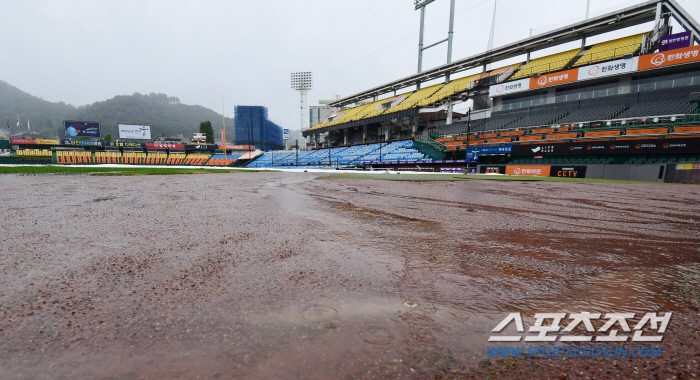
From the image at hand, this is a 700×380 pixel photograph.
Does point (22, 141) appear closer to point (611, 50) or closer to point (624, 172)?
point (624, 172)

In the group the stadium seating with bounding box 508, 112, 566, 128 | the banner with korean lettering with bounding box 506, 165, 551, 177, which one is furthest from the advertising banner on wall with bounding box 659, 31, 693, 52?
the banner with korean lettering with bounding box 506, 165, 551, 177

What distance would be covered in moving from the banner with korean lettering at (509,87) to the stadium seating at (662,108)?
8.76 metres

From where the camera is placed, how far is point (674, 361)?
1111 millimetres

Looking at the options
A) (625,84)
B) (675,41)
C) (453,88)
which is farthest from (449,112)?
(675,41)

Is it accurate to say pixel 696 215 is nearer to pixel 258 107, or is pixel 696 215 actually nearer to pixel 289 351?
pixel 289 351

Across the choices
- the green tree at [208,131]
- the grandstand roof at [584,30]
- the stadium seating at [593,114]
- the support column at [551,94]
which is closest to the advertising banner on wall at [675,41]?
the grandstand roof at [584,30]

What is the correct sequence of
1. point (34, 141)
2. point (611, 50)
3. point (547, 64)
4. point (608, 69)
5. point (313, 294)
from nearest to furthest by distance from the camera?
point (313, 294)
point (608, 69)
point (611, 50)
point (547, 64)
point (34, 141)

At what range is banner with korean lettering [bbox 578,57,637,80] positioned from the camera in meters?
22.8

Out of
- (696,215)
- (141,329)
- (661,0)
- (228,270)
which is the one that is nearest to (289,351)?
(141,329)

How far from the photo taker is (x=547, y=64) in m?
29.4

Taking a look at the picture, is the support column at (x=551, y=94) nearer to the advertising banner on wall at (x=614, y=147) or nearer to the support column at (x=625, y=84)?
the support column at (x=625, y=84)

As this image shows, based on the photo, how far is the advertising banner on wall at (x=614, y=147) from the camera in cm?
1769

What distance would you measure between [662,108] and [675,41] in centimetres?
586

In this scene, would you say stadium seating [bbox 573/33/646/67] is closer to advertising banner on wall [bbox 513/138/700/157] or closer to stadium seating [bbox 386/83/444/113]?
advertising banner on wall [bbox 513/138/700/157]
